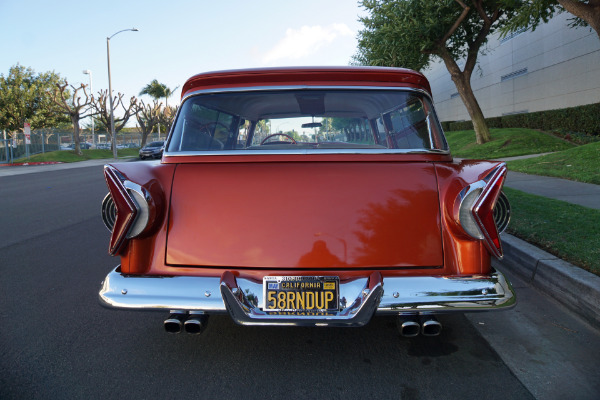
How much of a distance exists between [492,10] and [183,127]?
18.3m

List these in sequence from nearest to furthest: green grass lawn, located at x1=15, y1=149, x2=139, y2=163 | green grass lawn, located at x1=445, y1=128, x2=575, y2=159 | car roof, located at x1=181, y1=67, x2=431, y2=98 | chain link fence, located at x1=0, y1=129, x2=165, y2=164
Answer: car roof, located at x1=181, y1=67, x2=431, y2=98
green grass lawn, located at x1=445, y1=128, x2=575, y2=159
chain link fence, located at x1=0, y1=129, x2=165, y2=164
green grass lawn, located at x1=15, y1=149, x2=139, y2=163

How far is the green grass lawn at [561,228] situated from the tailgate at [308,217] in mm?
2093

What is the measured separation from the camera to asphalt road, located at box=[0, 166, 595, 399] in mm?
2416

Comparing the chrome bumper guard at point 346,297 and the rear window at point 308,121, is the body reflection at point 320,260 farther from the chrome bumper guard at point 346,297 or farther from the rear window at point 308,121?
the rear window at point 308,121

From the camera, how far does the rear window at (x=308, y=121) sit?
3055 mm

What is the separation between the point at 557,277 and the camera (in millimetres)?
3781

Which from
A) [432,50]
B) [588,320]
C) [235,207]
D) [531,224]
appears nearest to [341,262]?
[235,207]

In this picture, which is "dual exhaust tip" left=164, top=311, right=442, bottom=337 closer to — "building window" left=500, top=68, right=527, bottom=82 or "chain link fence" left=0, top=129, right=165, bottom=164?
"building window" left=500, top=68, right=527, bottom=82

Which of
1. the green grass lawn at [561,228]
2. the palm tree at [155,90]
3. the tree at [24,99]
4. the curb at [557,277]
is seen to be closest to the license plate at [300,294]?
the curb at [557,277]

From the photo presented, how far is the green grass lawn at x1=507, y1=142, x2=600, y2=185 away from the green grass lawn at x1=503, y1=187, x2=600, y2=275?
10.0 ft

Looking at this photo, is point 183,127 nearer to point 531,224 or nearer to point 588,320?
point 588,320

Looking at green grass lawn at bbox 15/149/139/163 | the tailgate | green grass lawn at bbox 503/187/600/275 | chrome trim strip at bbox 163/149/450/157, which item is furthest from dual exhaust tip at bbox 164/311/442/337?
green grass lawn at bbox 15/149/139/163

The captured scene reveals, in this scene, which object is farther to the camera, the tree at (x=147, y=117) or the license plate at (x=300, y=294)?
the tree at (x=147, y=117)

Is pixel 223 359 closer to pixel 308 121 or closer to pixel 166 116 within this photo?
pixel 308 121
